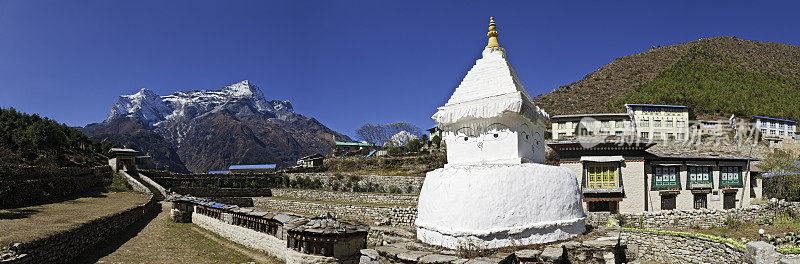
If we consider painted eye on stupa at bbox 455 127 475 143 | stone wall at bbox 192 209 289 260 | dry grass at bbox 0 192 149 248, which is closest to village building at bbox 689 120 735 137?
painted eye on stupa at bbox 455 127 475 143

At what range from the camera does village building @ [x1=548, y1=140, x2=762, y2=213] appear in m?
22.3

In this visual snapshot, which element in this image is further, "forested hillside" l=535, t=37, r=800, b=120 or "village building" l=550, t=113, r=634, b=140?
"forested hillside" l=535, t=37, r=800, b=120

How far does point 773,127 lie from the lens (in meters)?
50.1

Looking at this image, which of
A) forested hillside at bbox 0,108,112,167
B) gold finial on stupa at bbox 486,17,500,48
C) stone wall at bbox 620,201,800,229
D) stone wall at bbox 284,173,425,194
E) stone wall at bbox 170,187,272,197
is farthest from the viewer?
stone wall at bbox 284,173,425,194

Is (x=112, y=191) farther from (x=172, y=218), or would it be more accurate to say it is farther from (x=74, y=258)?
(x=74, y=258)

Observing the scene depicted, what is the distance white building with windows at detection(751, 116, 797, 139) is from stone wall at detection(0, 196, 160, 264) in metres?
63.2

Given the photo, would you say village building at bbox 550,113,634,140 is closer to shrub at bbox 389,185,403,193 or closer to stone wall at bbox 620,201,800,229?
shrub at bbox 389,185,403,193

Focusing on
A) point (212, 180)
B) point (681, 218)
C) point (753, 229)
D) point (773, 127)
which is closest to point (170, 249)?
point (681, 218)

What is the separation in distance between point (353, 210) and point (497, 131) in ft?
69.6

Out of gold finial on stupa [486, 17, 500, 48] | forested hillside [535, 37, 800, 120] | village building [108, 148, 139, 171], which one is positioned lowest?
A: village building [108, 148, 139, 171]

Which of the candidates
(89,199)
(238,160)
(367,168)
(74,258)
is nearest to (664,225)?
(74,258)

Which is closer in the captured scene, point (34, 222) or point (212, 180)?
point (34, 222)

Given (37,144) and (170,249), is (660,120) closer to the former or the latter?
(170,249)

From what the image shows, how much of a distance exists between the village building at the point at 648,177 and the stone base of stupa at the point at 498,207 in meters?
15.3
